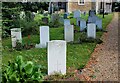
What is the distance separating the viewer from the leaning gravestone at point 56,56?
7656mm

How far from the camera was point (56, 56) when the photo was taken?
7703 mm

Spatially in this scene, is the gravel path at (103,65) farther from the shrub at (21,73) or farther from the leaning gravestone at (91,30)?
the shrub at (21,73)

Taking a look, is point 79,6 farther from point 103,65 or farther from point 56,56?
point 56,56

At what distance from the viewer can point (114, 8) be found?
54.7m

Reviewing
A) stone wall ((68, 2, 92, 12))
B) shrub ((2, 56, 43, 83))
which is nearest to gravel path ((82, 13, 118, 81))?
shrub ((2, 56, 43, 83))

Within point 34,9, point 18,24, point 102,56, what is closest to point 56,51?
point 102,56

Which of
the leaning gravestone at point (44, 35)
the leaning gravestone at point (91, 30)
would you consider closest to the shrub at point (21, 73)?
the leaning gravestone at point (44, 35)

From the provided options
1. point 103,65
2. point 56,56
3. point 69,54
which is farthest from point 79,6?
point 56,56

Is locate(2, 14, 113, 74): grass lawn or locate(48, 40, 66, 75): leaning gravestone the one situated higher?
locate(48, 40, 66, 75): leaning gravestone

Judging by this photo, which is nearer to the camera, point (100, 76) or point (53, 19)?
point (100, 76)

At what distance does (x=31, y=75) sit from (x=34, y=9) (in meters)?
25.8

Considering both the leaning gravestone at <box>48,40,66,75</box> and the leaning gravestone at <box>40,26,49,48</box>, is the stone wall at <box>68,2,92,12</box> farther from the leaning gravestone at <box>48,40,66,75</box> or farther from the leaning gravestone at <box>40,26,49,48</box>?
the leaning gravestone at <box>48,40,66,75</box>

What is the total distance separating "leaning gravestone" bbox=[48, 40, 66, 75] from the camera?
766 cm

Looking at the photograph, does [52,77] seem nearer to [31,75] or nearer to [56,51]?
[56,51]
